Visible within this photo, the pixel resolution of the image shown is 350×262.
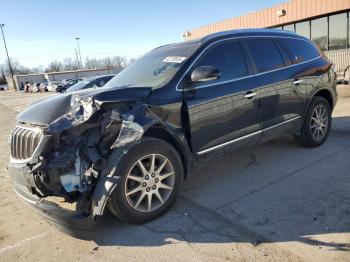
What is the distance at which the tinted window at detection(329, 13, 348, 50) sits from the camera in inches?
703

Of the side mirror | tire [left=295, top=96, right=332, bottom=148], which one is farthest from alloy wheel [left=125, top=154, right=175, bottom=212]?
tire [left=295, top=96, right=332, bottom=148]

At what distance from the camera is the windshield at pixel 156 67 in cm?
398

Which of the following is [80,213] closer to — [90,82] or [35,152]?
[35,152]

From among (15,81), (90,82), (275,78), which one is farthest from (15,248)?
(15,81)

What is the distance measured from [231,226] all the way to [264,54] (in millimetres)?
2562

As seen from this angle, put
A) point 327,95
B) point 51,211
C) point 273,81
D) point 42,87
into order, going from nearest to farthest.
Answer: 1. point 51,211
2. point 273,81
3. point 327,95
4. point 42,87

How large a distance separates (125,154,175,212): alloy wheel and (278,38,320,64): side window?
2.88 meters

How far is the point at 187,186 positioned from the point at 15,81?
2998 inches

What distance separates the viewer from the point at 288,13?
2034 cm

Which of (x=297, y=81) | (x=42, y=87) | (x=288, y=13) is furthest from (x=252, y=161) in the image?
(x=42, y=87)

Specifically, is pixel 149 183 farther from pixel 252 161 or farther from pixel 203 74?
pixel 252 161

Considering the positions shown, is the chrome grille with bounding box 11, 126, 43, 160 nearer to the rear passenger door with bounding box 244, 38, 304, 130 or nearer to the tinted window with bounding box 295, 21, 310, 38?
the rear passenger door with bounding box 244, 38, 304, 130

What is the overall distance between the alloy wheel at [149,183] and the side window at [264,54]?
2.00 metres

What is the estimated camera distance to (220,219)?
352 cm
